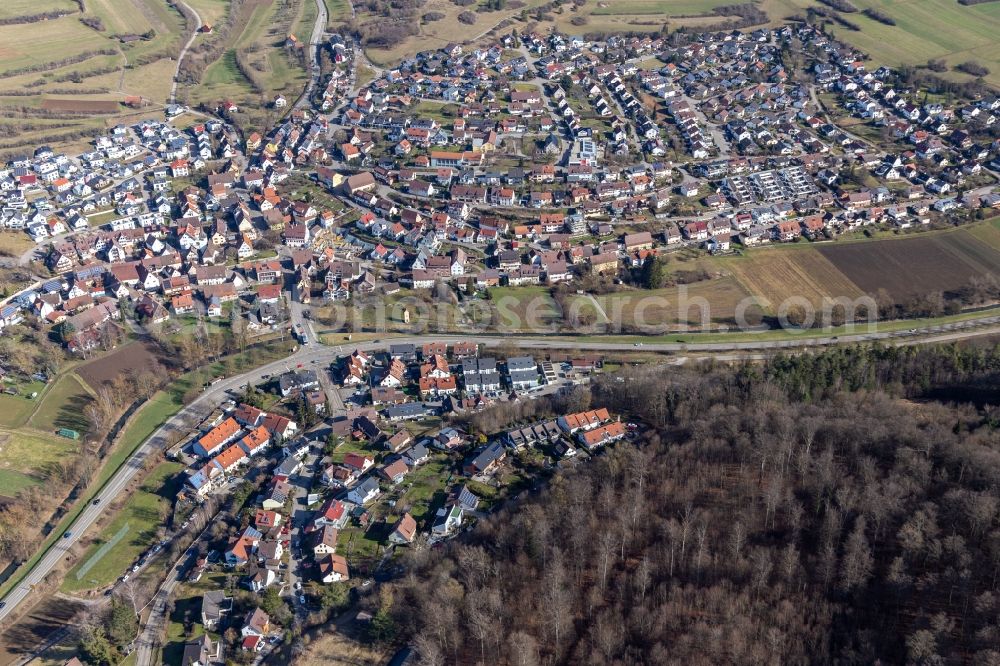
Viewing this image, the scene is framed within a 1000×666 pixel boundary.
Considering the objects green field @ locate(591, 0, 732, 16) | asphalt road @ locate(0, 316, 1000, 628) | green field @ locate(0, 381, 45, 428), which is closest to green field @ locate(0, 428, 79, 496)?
green field @ locate(0, 381, 45, 428)

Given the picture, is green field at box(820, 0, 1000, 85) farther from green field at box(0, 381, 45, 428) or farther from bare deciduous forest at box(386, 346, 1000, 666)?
green field at box(0, 381, 45, 428)

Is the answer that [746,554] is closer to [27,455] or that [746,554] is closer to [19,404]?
[27,455]

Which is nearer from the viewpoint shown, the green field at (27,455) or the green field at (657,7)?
the green field at (27,455)

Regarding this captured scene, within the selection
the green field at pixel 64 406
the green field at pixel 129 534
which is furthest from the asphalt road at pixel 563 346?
the green field at pixel 64 406

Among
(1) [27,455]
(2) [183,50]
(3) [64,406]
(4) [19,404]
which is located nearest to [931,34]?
(2) [183,50]

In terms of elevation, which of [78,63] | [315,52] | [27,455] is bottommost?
[27,455]

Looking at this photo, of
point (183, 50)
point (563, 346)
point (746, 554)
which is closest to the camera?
point (746, 554)

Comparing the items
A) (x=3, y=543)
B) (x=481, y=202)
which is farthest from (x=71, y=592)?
(x=481, y=202)

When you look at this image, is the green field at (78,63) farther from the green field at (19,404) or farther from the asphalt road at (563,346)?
the asphalt road at (563,346)
